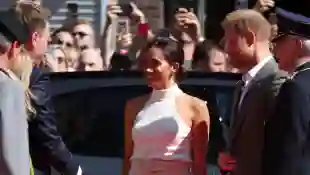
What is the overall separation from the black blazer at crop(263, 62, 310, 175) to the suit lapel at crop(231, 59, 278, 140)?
2.44 feet

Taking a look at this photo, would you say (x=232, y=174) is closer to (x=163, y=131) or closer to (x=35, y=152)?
(x=163, y=131)

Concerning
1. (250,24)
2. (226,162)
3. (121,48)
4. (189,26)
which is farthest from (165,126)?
(121,48)

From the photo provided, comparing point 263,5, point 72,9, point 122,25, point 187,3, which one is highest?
point 263,5

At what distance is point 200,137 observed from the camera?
5008 millimetres

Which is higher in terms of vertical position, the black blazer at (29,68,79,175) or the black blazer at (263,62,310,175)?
the black blazer at (263,62,310,175)

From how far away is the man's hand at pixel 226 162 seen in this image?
478 centimetres

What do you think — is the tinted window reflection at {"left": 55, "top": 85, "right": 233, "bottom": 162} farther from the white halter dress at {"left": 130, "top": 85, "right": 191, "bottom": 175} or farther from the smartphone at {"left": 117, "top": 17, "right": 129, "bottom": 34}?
the smartphone at {"left": 117, "top": 17, "right": 129, "bottom": 34}

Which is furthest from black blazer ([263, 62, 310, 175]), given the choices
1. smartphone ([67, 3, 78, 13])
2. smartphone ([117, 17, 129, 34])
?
smartphone ([67, 3, 78, 13])

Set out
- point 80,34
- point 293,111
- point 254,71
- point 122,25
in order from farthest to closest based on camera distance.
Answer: point 122,25, point 80,34, point 254,71, point 293,111

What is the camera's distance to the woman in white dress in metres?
5.03

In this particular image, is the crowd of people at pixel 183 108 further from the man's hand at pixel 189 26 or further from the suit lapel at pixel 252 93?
the man's hand at pixel 189 26

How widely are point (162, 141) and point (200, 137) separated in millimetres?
209

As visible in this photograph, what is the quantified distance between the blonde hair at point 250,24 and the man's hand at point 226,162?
0.64m

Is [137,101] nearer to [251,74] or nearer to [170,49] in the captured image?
[170,49]
